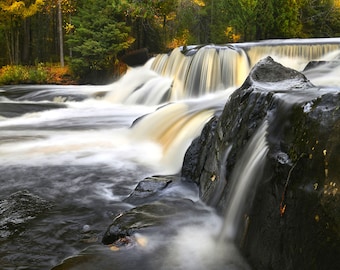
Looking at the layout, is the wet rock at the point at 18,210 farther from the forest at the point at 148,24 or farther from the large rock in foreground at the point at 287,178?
the forest at the point at 148,24

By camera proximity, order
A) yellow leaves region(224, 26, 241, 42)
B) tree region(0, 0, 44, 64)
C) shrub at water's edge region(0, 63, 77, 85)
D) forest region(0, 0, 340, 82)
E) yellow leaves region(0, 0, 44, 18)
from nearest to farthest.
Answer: forest region(0, 0, 340, 82), shrub at water's edge region(0, 63, 77, 85), yellow leaves region(0, 0, 44, 18), tree region(0, 0, 44, 64), yellow leaves region(224, 26, 241, 42)

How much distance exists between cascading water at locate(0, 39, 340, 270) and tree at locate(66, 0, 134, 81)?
4127 millimetres

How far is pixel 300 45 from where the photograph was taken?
36.7 feet

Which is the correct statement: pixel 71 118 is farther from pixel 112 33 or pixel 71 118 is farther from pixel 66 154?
pixel 112 33

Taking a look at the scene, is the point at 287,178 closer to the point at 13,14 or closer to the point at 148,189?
the point at 148,189

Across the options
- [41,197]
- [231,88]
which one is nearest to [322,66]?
[231,88]

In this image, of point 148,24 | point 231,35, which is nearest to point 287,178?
point 148,24

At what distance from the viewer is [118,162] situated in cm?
600

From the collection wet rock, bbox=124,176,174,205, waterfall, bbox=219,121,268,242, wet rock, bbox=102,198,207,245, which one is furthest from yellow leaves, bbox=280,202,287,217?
wet rock, bbox=124,176,174,205

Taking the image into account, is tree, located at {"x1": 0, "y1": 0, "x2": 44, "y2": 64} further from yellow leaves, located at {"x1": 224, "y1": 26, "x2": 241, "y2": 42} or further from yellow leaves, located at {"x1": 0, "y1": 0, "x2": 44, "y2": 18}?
yellow leaves, located at {"x1": 224, "y1": 26, "x2": 241, "y2": 42}

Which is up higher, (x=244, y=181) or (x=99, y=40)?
(x=99, y=40)

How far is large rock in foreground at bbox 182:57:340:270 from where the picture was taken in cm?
221

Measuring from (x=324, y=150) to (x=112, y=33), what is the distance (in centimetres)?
1535

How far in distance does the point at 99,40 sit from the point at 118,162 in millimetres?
12032
